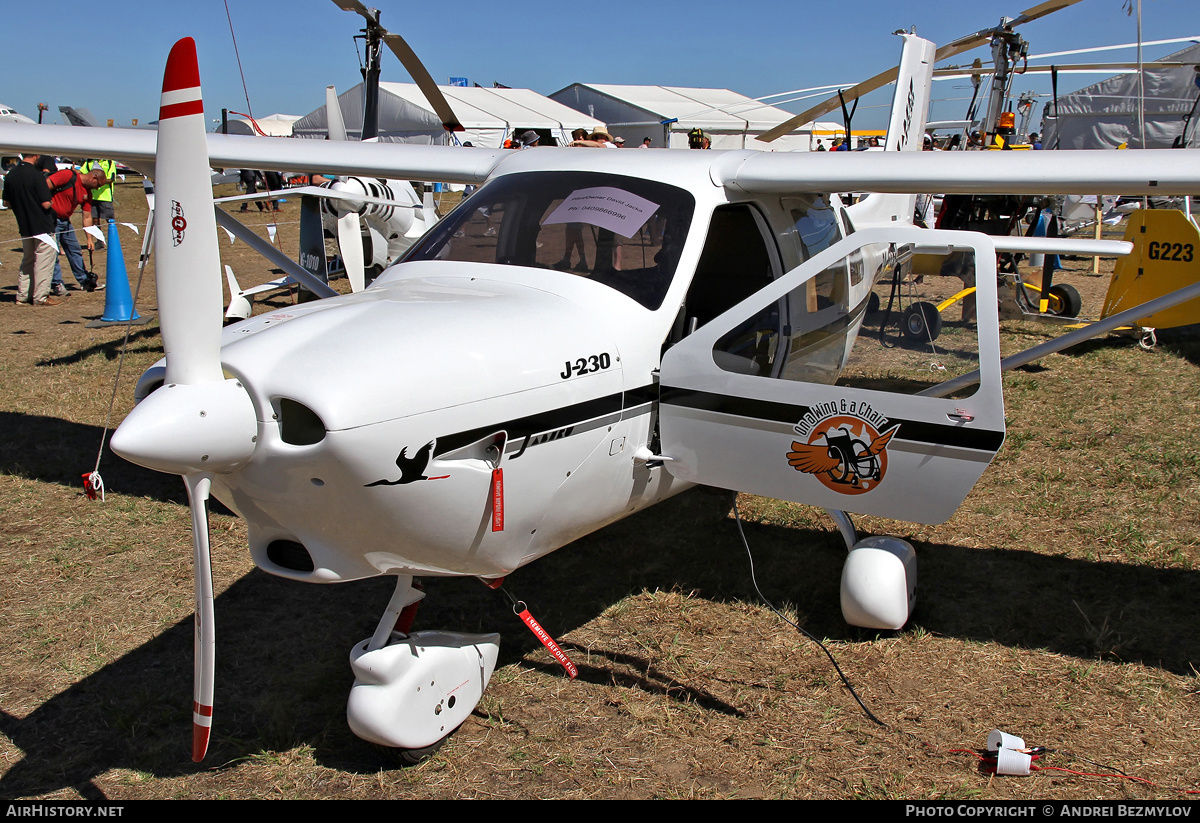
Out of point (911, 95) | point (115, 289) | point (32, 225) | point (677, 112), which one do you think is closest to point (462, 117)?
point (677, 112)

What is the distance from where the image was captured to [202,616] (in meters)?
2.54

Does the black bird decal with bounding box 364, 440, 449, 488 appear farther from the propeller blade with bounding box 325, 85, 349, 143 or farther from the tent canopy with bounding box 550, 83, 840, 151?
the tent canopy with bounding box 550, 83, 840, 151

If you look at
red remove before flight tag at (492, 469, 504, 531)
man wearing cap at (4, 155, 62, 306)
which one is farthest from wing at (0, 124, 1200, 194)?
man wearing cap at (4, 155, 62, 306)

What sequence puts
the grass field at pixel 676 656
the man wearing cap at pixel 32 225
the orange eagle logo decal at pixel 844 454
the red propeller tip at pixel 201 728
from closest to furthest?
the red propeller tip at pixel 201 728, the grass field at pixel 676 656, the orange eagle logo decal at pixel 844 454, the man wearing cap at pixel 32 225

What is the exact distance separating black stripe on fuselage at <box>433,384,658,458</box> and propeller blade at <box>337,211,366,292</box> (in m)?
6.87

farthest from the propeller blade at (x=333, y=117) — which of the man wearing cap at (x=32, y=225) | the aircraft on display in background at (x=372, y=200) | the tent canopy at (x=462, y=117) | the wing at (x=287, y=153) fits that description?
the tent canopy at (x=462, y=117)

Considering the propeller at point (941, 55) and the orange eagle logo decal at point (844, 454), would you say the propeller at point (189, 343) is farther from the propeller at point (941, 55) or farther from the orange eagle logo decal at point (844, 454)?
the propeller at point (941, 55)

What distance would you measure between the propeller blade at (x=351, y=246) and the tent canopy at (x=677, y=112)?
61.6 ft

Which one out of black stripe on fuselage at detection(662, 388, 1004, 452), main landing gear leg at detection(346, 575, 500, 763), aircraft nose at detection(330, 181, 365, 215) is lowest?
main landing gear leg at detection(346, 575, 500, 763)

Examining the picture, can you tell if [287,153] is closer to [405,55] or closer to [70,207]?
[405,55]

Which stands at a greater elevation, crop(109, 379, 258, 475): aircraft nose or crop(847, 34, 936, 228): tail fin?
Answer: crop(847, 34, 936, 228): tail fin

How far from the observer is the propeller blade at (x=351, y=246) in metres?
9.45

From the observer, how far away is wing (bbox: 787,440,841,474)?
130 inches

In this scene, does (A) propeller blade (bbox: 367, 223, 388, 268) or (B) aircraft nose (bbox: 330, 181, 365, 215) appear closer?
(B) aircraft nose (bbox: 330, 181, 365, 215)
